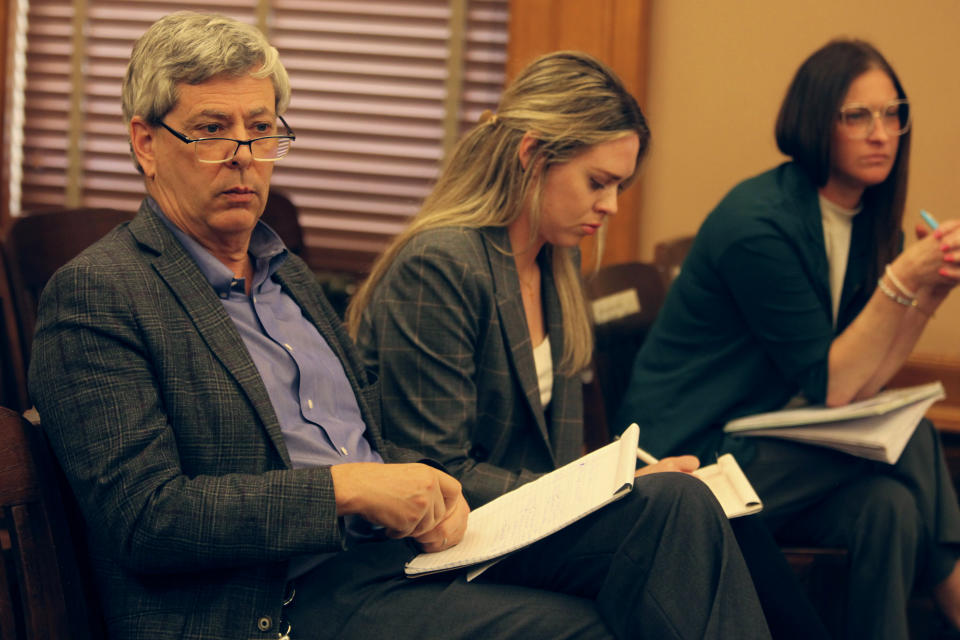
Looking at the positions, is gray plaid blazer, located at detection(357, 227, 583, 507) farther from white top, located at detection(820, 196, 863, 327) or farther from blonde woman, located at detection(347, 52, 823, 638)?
white top, located at detection(820, 196, 863, 327)

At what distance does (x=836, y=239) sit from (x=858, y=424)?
1.64 feet

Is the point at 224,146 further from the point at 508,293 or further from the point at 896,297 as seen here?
the point at 896,297

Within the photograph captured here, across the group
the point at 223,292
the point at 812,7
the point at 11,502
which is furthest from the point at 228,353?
the point at 812,7

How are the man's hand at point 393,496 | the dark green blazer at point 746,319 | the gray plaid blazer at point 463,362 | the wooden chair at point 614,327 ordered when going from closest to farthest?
the man's hand at point 393,496
the gray plaid blazer at point 463,362
the dark green blazer at point 746,319
the wooden chair at point 614,327

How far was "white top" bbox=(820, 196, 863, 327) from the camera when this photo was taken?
2.42 metres

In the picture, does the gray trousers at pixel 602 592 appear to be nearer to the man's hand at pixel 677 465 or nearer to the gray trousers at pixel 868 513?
the man's hand at pixel 677 465

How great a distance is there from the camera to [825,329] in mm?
2287

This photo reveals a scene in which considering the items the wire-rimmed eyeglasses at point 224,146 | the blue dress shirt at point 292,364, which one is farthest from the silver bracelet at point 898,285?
the wire-rimmed eyeglasses at point 224,146

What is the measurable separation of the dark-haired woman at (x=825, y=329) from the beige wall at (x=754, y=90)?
2.86 feet

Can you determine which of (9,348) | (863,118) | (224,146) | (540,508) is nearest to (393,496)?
(540,508)

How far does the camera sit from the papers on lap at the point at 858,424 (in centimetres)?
210

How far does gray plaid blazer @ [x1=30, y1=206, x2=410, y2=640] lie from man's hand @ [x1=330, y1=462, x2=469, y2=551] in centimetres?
3

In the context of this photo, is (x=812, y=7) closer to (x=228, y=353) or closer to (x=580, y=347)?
(x=580, y=347)

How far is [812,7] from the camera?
10.7 feet
